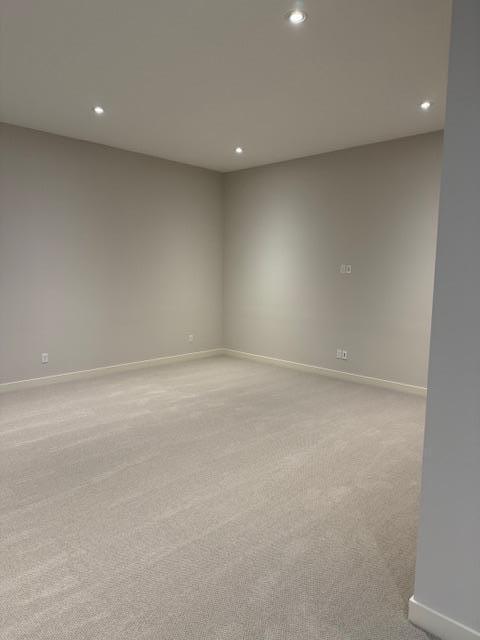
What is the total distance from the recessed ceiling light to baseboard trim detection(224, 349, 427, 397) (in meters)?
3.80

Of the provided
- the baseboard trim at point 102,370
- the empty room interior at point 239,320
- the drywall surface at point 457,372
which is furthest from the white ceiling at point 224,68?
the baseboard trim at point 102,370

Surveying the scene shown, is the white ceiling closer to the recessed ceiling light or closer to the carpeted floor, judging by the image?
the recessed ceiling light

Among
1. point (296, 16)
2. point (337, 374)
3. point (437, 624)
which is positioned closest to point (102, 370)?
point (337, 374)

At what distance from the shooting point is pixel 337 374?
18.5ft

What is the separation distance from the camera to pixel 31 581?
1968mm

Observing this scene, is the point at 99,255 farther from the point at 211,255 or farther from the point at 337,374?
the point at 337,374

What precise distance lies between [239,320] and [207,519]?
4463 mm

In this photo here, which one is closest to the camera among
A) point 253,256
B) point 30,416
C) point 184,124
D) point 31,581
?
point 31,581

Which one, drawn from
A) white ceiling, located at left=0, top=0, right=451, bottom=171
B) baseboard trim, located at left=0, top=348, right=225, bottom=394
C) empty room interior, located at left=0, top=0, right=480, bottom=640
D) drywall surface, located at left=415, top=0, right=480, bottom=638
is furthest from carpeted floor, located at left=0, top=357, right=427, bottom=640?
white ceiling, located at left=0, top=0, right=451, bottom=171

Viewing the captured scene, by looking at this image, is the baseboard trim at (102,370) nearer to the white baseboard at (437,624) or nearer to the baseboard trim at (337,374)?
the baseboard trim at (337,374)

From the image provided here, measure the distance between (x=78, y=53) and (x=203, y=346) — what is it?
4.45 m

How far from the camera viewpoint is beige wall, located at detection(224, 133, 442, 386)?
4898 mm

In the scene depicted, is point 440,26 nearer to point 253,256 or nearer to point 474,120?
point 474,120

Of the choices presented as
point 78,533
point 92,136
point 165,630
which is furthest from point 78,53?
point 165,630
